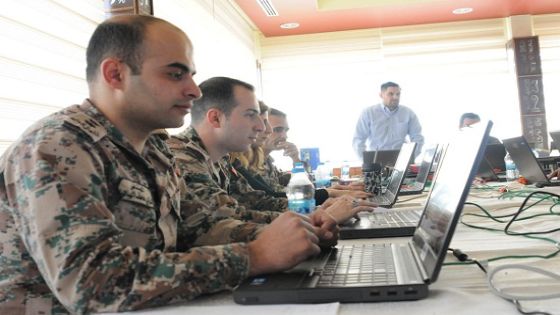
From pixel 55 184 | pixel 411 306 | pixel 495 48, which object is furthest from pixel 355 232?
pixel 495 48

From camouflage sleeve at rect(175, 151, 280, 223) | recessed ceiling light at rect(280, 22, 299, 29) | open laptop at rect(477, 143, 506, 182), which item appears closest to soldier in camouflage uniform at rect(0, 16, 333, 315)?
camouflage sleeve at rect(175, 151, 280, 223)

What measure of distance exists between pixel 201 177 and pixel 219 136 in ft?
1.50

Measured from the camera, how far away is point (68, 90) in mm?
2367

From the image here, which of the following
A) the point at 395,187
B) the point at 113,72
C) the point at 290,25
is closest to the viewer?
the point at 113,72

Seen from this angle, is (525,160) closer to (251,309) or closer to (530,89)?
(251,309)

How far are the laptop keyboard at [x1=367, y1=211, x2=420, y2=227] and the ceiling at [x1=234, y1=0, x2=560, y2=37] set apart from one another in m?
3.75

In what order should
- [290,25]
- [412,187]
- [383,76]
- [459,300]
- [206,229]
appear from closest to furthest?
[459,300], [206,229], [412,187], [290,25], [383,76]

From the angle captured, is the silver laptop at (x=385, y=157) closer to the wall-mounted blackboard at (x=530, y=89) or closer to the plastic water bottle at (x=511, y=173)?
the plastic water bottle at (x=511, y=173)

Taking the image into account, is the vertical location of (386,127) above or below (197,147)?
above

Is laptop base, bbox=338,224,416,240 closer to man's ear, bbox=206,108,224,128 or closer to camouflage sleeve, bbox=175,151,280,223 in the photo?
camouflage sleeve, bbox=175,151,280,223

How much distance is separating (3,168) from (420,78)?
5791 millimetres

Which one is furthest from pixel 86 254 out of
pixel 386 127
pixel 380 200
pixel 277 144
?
pixel 386 127

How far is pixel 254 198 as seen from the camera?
2.22 m

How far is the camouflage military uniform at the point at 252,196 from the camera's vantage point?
7.20 ft
